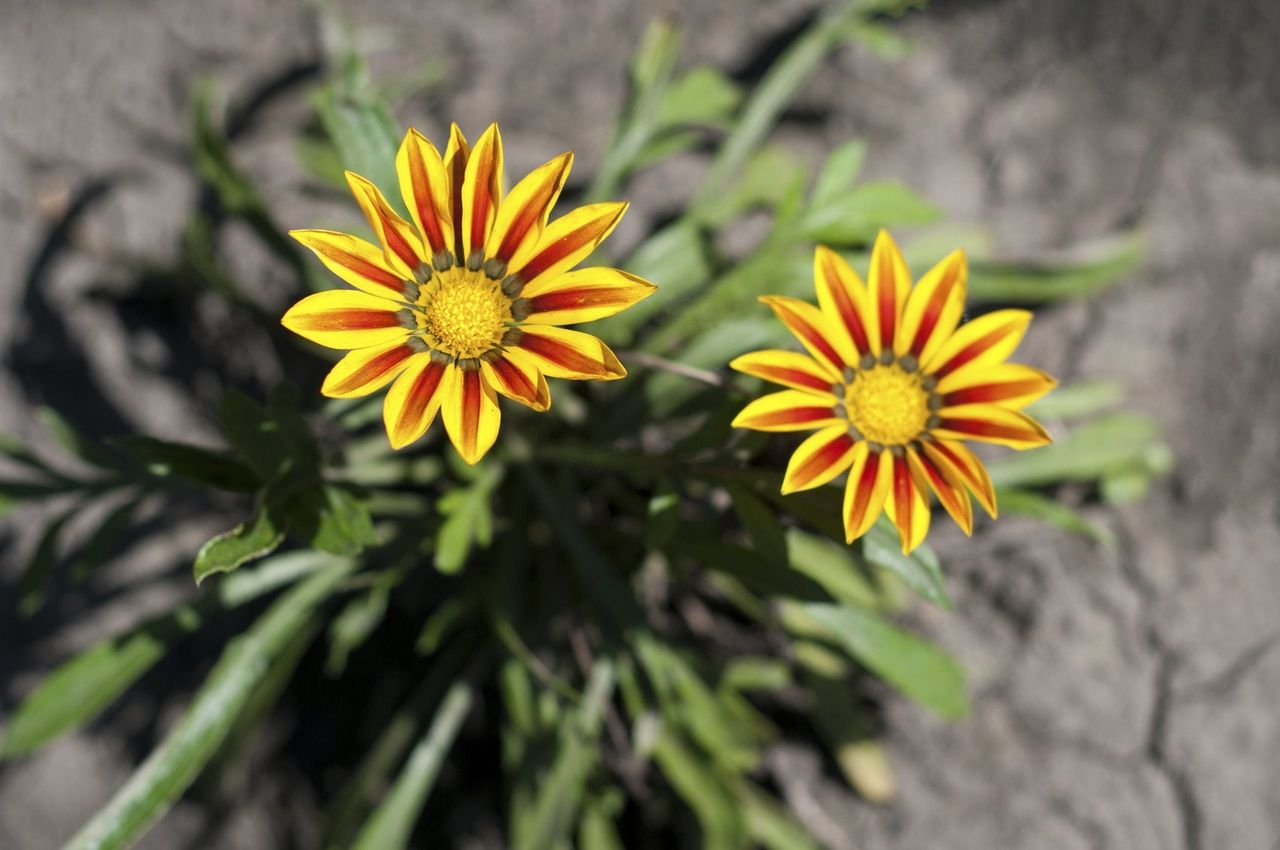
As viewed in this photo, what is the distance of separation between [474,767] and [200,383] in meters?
1.43

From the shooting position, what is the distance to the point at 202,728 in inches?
81.3

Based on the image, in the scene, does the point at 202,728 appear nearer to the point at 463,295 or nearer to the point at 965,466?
the point at 463,295

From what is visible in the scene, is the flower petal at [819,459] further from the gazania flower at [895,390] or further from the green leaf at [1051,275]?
the green leaf at [1051,275]

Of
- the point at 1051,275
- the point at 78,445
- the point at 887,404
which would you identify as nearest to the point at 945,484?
the point at 887,404

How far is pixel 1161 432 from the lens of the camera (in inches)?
111

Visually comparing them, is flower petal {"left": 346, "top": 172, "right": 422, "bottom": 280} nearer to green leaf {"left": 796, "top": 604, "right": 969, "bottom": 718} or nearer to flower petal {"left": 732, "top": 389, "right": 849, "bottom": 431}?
flower petal {"left": 732, "top": 389, "right": 849, "bottom": 431}

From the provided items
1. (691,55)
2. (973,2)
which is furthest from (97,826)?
(973,2)

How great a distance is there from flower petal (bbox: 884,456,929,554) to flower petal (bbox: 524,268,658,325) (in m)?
0.49

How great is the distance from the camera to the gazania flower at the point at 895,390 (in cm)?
145

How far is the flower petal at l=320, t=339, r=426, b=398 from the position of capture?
4.40ft

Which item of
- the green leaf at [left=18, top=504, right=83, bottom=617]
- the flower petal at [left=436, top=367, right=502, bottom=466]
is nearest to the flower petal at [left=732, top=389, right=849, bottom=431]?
the flower petal at [left=436, top=367, right=502, bottom=466]

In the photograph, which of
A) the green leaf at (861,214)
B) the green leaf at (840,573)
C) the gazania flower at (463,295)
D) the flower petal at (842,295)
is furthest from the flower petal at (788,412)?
the green leaf at (840,573)

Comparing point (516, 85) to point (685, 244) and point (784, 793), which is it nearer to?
point (685, 244)

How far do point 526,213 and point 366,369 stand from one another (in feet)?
1.04
